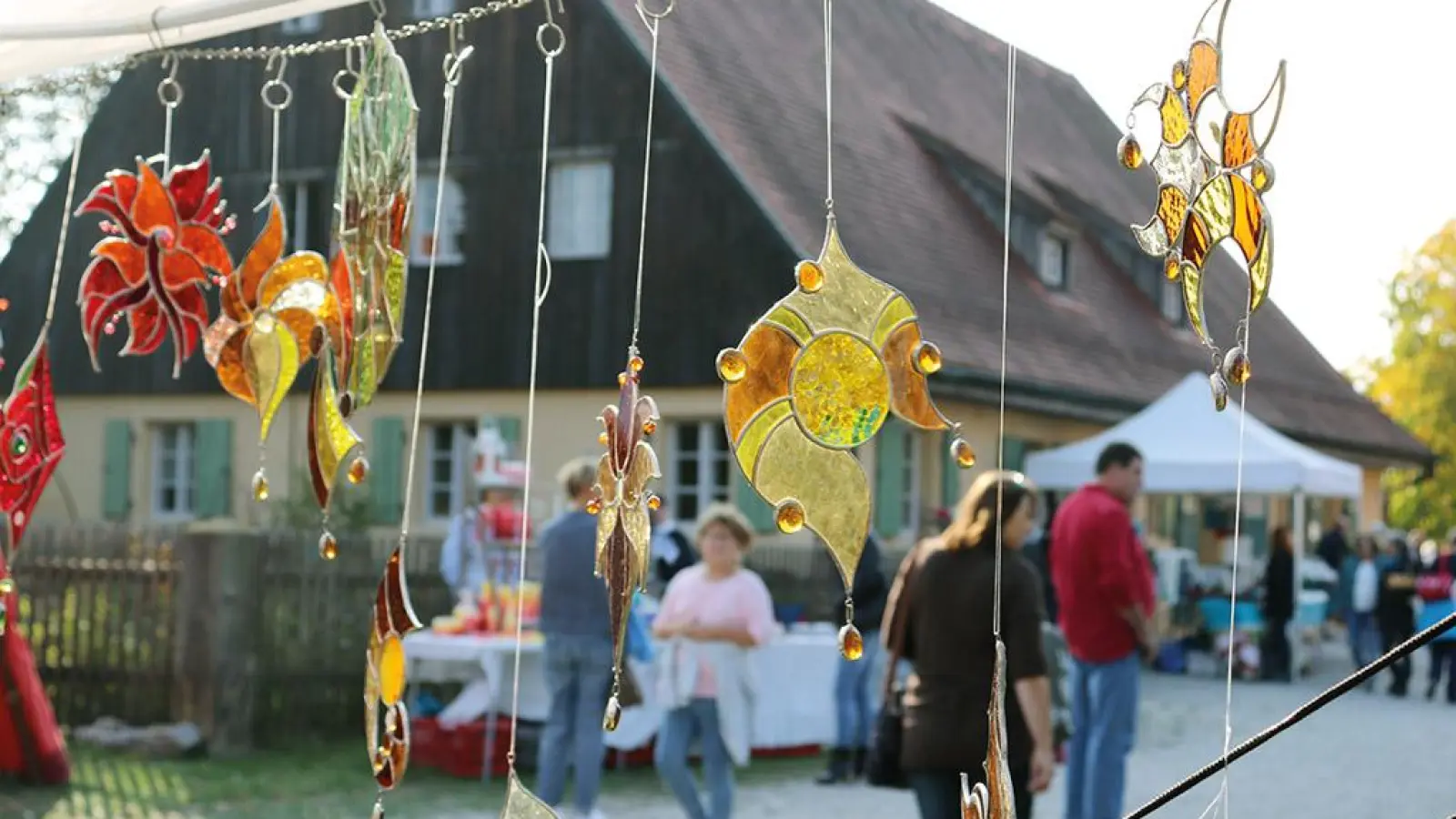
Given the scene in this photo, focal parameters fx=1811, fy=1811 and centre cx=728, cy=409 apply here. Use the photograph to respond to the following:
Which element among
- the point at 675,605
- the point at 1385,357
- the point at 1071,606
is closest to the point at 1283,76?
the point at 1071,606

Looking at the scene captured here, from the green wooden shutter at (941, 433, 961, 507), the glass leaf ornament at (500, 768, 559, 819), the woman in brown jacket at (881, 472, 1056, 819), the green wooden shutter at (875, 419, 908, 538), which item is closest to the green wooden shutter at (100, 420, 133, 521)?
the green wooden shutter at (875, 419, 908, 538)

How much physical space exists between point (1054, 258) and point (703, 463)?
206 inches

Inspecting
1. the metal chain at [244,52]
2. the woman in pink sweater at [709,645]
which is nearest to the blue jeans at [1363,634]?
the woman in pink sweater at [709,645]

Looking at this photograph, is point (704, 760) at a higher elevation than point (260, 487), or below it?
below

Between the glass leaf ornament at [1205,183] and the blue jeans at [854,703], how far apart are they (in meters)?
6.11

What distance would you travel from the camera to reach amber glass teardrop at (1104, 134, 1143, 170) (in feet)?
5.51

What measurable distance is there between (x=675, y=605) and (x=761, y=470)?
4.46m

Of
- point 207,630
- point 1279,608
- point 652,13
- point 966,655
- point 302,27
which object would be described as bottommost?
point 207,630

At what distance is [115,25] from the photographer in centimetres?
289

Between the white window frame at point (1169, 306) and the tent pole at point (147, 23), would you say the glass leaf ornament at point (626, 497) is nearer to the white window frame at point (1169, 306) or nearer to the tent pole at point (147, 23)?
the tent pole at point (147, 23)

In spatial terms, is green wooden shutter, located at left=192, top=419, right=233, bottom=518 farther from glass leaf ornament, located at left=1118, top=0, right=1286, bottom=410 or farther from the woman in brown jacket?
glass leaf ornament, located at left=1118, top=0, right=1286, bottom=410

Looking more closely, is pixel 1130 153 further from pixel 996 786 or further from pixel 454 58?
pixel 454 58

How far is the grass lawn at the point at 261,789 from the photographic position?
7.37 metres

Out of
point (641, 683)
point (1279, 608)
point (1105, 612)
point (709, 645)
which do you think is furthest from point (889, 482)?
point (1105, 612)
